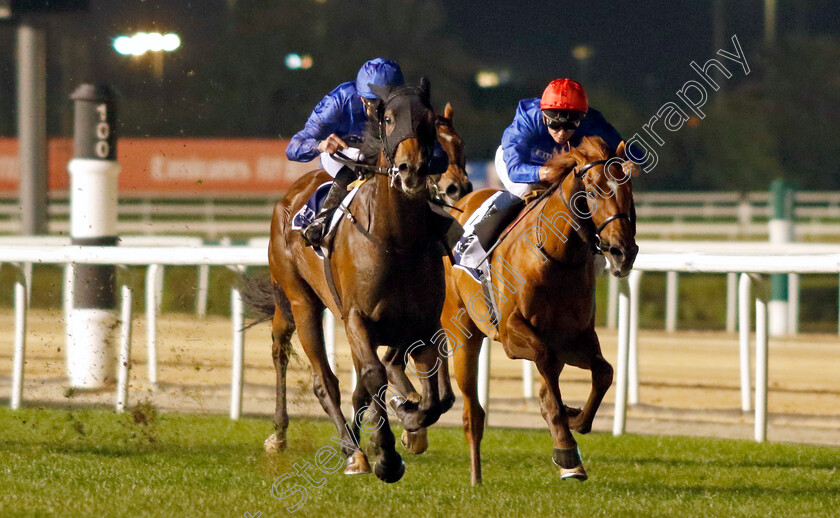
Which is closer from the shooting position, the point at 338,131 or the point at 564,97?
the point at 564,97

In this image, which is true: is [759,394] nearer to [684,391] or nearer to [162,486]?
[684,391]

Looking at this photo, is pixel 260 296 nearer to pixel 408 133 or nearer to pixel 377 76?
pixel 377 76

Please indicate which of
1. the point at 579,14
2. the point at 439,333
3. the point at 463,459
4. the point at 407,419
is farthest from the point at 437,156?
the point at 579,14

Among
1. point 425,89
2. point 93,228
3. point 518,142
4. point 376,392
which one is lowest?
point 376,392

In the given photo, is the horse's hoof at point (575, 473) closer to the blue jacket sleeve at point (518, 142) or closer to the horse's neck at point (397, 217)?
the horse's neck at point (397, 217)

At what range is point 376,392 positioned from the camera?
408 centimetres

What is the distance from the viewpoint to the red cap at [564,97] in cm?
466

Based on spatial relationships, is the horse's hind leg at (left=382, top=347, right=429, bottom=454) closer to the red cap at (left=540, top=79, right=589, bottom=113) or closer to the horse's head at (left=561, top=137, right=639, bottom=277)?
the horse's head at (left=561, top=137, right=639, bottom=277)

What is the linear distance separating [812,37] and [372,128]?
2862 centimetres

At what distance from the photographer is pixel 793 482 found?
4.54 m

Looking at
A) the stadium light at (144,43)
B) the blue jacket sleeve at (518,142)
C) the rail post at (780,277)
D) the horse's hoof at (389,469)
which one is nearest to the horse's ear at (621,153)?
the blue jacket sleeve at (518,142)

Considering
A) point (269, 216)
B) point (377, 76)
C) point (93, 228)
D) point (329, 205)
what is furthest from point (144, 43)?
point (269, 216)

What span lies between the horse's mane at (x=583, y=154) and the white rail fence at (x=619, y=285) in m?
1.43

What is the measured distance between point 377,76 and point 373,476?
150cm
